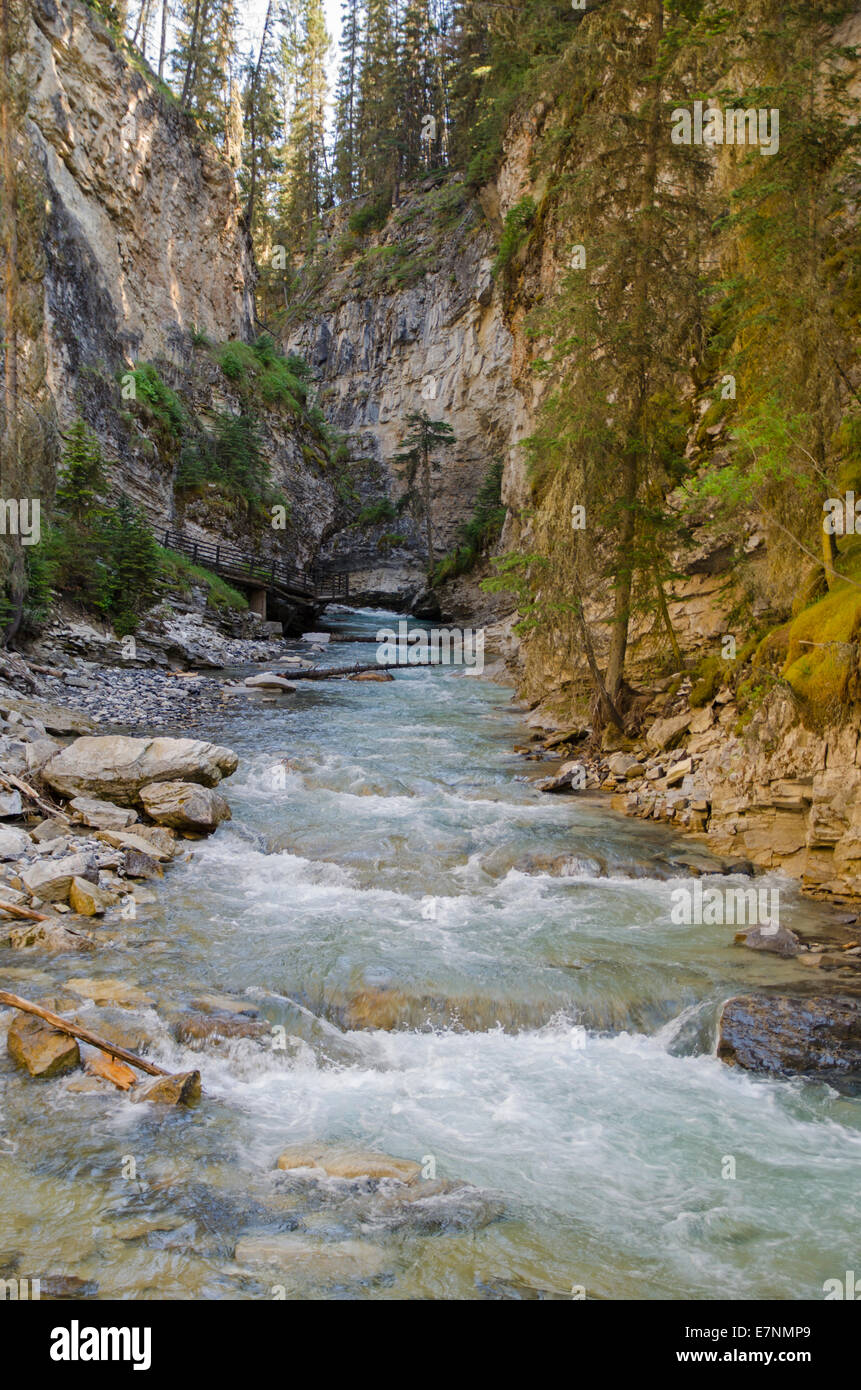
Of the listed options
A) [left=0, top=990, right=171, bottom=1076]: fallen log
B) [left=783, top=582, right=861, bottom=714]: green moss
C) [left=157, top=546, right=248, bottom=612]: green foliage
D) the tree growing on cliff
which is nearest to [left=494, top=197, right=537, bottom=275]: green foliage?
[left=157, top=546, right=248, bottom=612]: green foliage

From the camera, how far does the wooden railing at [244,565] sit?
3078cm

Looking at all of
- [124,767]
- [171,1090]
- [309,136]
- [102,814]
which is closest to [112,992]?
[171,1090]

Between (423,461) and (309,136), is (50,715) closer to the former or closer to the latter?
(423,461)

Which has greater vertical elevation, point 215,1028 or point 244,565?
point 244,565

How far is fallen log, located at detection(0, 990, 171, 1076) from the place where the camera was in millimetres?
5430

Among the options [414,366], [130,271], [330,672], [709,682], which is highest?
[414,366]

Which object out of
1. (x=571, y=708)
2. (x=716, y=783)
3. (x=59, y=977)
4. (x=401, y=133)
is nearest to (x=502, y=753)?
(x=571, y=708)

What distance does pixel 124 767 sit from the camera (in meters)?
10.9

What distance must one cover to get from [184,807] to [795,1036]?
24.0 feet

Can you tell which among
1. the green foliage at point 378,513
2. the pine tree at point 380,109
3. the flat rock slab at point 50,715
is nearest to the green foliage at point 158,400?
the green foliage at point 378,513

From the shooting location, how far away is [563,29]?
75.0 ft

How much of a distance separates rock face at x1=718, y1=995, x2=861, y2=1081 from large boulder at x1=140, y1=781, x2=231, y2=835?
260 inches

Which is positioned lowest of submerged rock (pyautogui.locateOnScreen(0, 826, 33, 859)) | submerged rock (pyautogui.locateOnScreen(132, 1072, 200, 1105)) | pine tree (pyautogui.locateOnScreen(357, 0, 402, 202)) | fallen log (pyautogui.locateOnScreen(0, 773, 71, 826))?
submerged rock (pyautogui.locateOnScreen(132, 1072, 200, 1105))

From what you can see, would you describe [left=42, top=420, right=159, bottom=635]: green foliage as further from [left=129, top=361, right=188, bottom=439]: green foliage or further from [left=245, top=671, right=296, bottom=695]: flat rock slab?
[left=129, top=361, right=188, bottom=439]: green foliage
